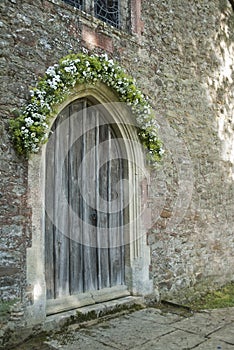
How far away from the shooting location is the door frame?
9.82 ft

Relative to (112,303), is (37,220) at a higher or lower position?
higher

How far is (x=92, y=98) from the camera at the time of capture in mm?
3791

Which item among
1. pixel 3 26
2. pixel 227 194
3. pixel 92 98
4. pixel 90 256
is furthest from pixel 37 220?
pixel 227 194

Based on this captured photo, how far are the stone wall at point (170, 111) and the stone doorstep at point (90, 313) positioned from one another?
0.40 m

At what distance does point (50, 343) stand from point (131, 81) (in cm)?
286

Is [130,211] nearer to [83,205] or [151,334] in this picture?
[83,205]

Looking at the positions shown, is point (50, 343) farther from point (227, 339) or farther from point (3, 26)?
point (3, 26)

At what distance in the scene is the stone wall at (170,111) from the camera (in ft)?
9.70

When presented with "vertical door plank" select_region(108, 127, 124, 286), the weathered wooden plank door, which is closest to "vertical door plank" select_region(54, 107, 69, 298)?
the weathered wooden plank door

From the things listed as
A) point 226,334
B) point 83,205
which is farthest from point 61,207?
point 226,334

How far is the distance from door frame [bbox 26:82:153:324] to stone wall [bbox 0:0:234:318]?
0.31 feet

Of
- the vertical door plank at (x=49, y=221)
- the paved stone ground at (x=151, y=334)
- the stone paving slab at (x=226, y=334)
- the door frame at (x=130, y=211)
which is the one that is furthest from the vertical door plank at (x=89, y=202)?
the stone paving slab at (x=226, y=334)

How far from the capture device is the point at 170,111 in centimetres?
463

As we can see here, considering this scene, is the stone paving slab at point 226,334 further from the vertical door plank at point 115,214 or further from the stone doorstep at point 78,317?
the vertical door plank at point 115,214
